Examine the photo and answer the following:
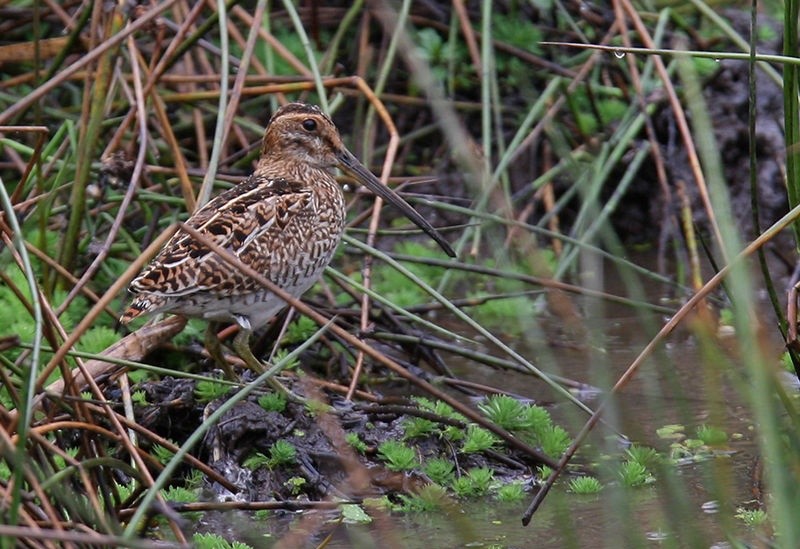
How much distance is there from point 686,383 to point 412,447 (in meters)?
1.27

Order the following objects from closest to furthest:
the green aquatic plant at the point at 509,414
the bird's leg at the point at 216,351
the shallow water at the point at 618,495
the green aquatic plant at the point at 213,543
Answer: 1. the shallow water at the point at 618,495
2. the green aquatic plant at the point at 213,543
3. the green aquatic plant at the point at 509,414
4. the bird's leg at the point at 216,351

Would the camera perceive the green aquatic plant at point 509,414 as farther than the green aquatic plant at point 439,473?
Yes

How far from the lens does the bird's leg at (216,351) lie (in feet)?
14.8

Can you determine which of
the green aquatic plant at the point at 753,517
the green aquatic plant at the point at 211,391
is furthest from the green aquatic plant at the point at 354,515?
the green aquatic plant at the point at 753,517

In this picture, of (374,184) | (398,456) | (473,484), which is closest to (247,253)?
(374,184)

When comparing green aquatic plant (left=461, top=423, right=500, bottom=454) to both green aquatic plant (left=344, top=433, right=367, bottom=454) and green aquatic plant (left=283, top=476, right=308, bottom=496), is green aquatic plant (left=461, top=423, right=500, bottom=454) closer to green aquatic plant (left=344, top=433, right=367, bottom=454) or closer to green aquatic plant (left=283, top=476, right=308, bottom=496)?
green aquatic plant (left=344, top=433, right=367, bottom=454)

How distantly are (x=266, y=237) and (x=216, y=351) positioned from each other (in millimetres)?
456

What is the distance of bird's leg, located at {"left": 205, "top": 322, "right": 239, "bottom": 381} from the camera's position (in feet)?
14.8

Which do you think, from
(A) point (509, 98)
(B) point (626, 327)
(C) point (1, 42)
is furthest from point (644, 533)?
(C) point (1, 42)

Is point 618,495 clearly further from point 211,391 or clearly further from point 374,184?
point 374,184

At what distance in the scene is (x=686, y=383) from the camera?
491 cm

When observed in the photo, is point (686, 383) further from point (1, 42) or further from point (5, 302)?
point (1, 42)

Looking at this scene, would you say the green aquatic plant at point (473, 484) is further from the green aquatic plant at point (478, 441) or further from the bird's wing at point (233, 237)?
the bird's wing at point (233, 237)

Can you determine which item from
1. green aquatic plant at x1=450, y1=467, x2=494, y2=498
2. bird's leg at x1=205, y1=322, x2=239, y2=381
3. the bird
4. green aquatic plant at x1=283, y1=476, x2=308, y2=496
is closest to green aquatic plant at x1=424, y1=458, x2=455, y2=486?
green aquatic plant at x1=450, y1=467, x2=494, y2=498
